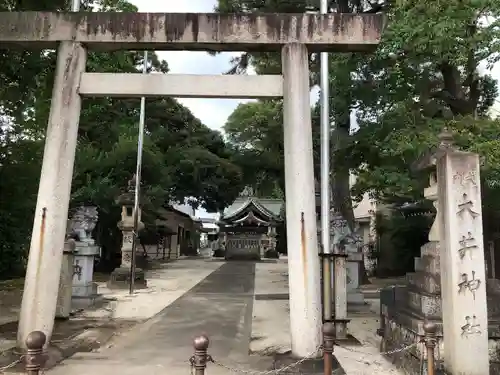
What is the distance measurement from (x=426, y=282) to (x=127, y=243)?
14.0 metres

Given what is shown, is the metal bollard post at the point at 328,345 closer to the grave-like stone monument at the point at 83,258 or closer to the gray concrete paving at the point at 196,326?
the gray concrete paving at the point at 196,326

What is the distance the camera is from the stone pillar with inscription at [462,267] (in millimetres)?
5473

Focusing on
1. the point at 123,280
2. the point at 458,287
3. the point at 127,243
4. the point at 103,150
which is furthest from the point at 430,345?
the point at 103,150

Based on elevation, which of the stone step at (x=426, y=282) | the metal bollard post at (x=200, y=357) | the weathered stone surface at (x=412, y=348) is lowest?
the weathered stone surface at (x=412, y=348)

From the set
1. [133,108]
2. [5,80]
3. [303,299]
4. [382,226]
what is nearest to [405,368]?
[303,299]

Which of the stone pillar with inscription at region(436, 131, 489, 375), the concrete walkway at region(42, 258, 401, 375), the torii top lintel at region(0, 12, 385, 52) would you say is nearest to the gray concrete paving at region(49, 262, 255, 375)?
the concrete walkway at region(42, 258, 401, 375)

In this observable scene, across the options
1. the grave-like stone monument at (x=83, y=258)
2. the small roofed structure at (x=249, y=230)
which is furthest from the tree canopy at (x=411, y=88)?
the small roofed structure at (x=249, y=230)

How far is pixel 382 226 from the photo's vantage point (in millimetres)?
23578

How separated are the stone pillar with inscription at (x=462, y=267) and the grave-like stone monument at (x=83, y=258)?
953 cm

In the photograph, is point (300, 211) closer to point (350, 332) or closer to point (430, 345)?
point (430, 345)

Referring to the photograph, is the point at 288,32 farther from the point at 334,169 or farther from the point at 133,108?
the point at 133,108

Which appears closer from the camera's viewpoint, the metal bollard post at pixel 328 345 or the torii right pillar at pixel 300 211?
the metal bollard post at pixel 328 345

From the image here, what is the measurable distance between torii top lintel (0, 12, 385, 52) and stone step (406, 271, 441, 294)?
3.48 metres

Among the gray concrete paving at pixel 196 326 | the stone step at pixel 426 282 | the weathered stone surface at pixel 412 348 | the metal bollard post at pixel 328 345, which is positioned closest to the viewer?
the metal bollard post at pixel 328 345
